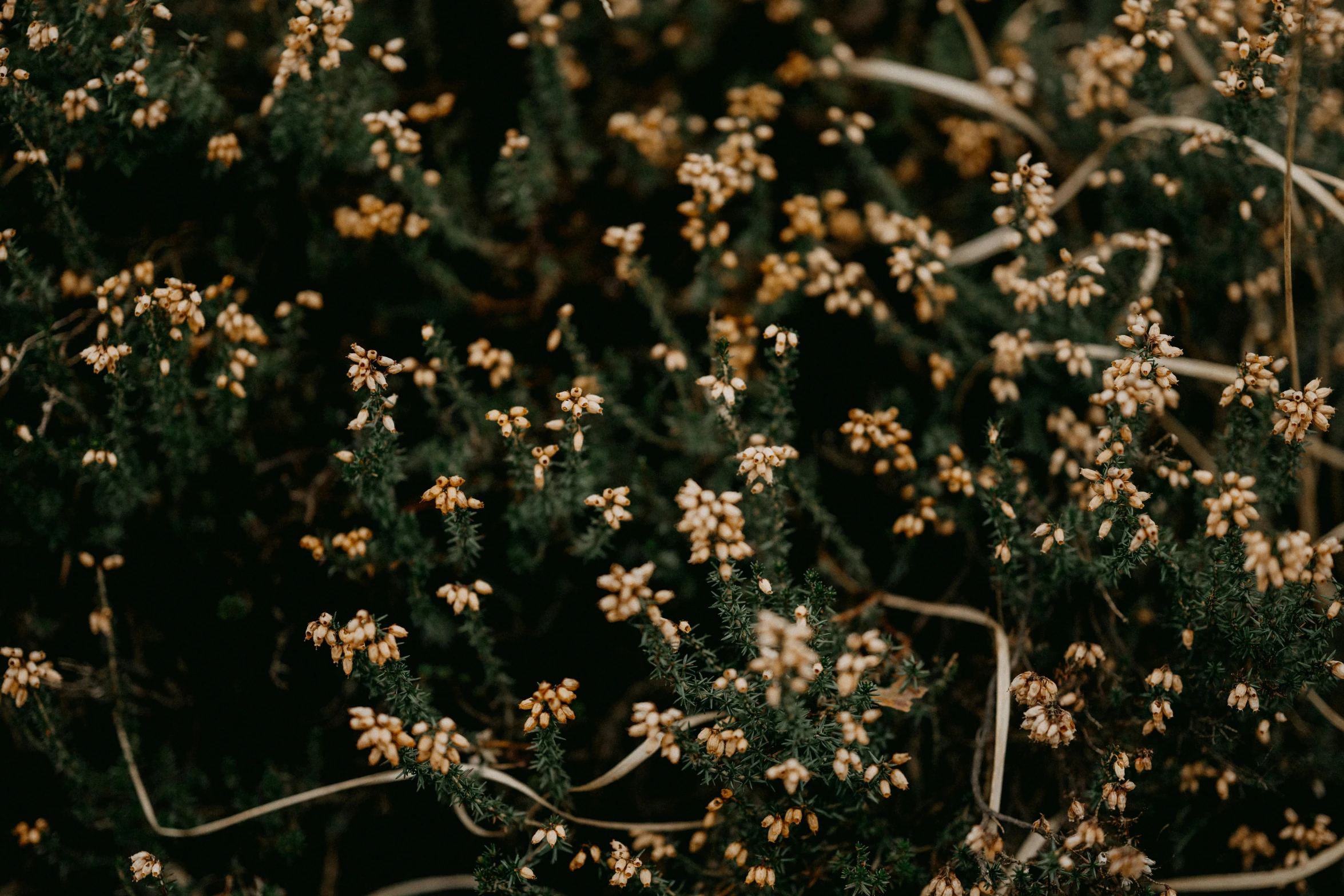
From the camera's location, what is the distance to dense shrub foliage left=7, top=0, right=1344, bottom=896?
2762mm

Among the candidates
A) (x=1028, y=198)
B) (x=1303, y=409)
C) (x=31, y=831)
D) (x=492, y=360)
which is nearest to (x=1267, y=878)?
(x=1303, y=409)

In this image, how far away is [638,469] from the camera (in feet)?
11.7

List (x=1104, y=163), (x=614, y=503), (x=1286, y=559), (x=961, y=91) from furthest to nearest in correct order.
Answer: (x=961, y=91) < (x=1104, y=163) < (x=614, y=503) < (x=1286, y=559)

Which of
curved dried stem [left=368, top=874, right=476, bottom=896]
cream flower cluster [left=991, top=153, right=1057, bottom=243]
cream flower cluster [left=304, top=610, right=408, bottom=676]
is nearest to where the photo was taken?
cream flower cluster [left=304, top=610, right=408, bottom=676]

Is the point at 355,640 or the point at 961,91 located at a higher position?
Result: the point at 961,91

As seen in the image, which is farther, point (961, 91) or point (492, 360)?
point (961, 91)

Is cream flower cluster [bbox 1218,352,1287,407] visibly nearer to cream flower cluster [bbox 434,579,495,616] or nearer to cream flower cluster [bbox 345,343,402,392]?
cream flower cluster [bbox 434,579,495,616]

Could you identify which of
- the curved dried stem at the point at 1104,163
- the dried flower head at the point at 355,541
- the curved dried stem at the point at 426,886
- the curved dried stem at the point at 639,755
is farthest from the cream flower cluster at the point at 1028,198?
the curved dried stem at the point at 426,886

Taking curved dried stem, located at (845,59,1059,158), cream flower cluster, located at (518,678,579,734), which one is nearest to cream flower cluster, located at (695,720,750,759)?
cream flower cluster, located at (518,678,579,734)

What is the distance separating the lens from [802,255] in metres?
4.21

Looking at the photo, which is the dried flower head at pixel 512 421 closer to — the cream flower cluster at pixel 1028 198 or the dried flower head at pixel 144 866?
the dried flower head at pixel 144 866

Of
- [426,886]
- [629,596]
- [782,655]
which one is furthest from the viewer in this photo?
[426,886]

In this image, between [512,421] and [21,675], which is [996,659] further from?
[21,675]

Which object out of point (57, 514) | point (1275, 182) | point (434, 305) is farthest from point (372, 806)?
point (1275, 182)
